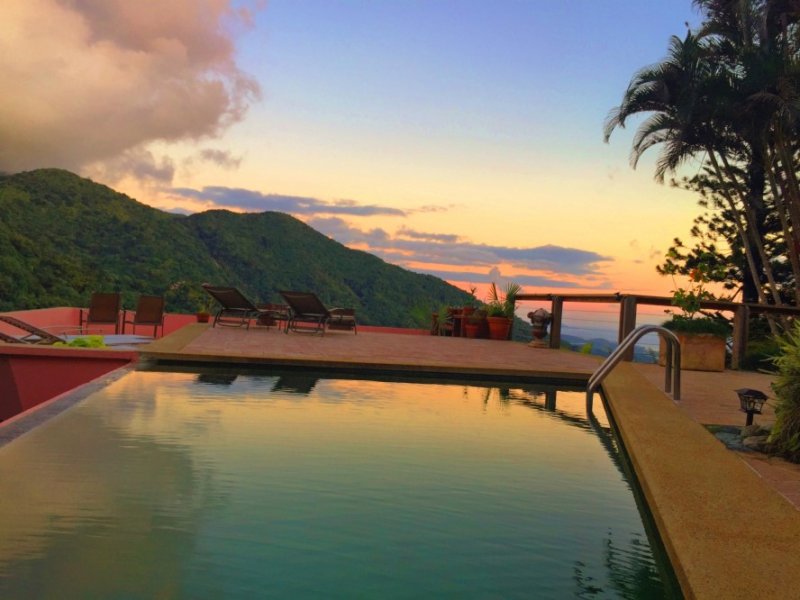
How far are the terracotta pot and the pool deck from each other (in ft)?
12.6

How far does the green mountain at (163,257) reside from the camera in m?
23.2

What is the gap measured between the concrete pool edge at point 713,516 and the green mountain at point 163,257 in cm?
2018

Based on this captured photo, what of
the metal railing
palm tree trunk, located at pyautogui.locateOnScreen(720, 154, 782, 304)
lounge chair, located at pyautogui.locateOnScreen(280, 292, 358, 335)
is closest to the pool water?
the metal railing

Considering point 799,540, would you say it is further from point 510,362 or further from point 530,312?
point 530,312

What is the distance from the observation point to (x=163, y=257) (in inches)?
1184

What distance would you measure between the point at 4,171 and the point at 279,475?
33.5 meters

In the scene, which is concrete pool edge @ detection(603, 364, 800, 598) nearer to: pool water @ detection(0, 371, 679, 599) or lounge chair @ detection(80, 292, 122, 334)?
pool water @ detection(0, 371, 679, 599)

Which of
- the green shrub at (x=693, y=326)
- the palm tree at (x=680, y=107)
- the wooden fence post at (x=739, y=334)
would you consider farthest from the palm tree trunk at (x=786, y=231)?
the green shrub at (x=693, y=326)

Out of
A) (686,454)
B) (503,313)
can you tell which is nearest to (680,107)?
(503,313)

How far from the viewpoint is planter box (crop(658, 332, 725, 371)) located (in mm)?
9734

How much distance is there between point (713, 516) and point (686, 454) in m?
1.13

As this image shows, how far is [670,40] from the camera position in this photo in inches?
695

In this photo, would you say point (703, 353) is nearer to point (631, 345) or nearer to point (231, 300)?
point (631, 345)

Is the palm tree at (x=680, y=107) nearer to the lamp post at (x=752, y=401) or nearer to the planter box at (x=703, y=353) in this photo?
the planter box at (x=703, y=353)
